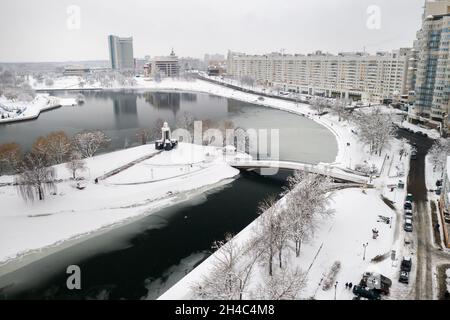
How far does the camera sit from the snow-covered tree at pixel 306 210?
16.0m

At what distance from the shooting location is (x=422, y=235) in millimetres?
17078

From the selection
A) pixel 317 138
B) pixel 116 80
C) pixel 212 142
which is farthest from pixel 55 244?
pixel 116 80

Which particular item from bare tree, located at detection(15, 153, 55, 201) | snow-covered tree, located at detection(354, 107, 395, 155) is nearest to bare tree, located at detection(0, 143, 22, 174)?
bare tree, located at detection(15, 153, 55, 201)

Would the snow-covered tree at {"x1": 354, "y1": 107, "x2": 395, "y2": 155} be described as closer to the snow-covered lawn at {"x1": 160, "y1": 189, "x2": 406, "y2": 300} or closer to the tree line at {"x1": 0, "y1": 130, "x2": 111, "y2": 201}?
the snow-covered lawn at {"x1": 160, "y1": 189, "x2": 406, "y2": 300}

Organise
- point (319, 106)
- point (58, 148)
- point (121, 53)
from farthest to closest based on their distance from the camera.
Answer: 1. point (121, 53)
2. point (319, 106)
3. point (58, 148)

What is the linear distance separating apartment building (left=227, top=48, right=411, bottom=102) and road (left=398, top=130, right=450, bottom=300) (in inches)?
1359

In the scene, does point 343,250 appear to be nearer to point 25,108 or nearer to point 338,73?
point 25,108

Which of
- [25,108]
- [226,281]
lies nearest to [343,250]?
[226,281]

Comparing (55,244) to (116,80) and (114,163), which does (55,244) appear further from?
(116,80)

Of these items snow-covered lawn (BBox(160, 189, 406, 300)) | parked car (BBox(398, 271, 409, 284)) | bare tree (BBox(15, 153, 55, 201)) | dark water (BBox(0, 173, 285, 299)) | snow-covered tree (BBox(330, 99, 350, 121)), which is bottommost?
dark water (BBox(0, 173, 285, 299))

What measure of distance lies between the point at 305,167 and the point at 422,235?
32.8 ft

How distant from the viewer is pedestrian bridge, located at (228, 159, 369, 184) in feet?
82.5

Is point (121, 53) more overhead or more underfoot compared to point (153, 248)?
more overhead
